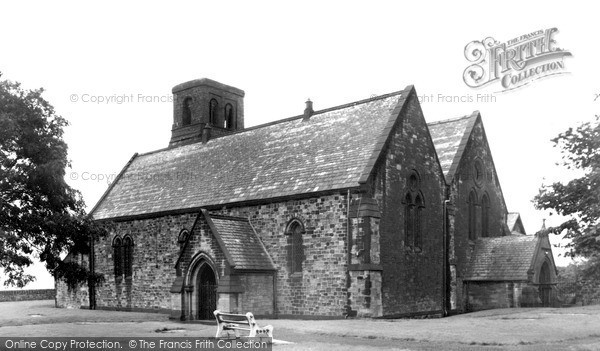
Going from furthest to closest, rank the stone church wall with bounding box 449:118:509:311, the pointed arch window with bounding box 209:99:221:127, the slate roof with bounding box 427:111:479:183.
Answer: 1. the pointed arch window with bounding box 209:99:221:127
2. the slate roof with bounding box 427:111:479:183
3. the stone church wall with bounding box 449:118:509:311

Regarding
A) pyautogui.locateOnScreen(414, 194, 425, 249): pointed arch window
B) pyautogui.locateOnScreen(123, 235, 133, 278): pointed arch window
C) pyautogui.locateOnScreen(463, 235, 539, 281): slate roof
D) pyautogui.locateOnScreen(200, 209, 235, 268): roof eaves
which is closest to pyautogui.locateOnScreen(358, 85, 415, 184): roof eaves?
pyautogui.locateOnScreen(414, 194, 425, 249): pointed arch window

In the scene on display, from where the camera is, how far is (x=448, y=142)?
36.3 meters

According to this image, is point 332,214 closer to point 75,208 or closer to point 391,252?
point 391,252

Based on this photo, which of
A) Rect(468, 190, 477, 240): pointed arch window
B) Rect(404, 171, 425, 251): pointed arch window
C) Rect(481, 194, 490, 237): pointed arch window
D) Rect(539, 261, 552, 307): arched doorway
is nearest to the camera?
Rect(404, 171, 425, 251): pointed arch window

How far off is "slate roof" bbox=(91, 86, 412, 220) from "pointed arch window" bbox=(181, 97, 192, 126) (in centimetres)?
365

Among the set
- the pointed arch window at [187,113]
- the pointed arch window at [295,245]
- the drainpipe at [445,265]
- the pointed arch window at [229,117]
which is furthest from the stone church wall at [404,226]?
the pointed arch window at [187,113]

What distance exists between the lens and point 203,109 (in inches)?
1764

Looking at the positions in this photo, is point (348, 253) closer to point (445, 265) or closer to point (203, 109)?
point (445, 265)

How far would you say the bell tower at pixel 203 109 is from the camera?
147 feet

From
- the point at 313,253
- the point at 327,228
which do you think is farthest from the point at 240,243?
the point at 327,228

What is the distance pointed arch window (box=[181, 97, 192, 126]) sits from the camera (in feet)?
151

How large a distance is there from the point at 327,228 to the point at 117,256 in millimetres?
16288

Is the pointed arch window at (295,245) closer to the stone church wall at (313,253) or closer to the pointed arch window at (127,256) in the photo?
the stone church wall at (313,253)

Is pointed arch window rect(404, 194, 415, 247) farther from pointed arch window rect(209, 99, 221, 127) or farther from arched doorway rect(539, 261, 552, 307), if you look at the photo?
pointed arch window rect(209, 99, 221, 127)
